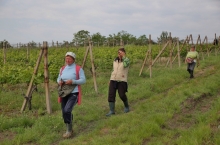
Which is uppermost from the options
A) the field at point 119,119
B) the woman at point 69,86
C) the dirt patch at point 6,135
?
the woman at point 69,86

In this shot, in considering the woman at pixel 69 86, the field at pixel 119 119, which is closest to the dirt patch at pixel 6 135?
the field at pixel 119 119

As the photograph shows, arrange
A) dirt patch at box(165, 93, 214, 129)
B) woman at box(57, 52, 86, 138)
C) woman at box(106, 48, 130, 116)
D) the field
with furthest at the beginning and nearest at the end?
woman at box(106, 48, 130, 116) < dirt patch at box(165, 93, 214, 129) < woman at box(57, 52, 86, 138) < the field

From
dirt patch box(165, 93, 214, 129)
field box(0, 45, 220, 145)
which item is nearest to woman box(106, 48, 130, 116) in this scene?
field box(0, 45, 220, 145)

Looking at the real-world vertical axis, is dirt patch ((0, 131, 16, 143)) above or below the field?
below

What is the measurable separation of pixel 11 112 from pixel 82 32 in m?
52.8

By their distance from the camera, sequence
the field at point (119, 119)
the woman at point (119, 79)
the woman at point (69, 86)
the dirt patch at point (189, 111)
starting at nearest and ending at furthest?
the field at point (119, 119) → the woman at point (69, 86) → the dirt patch at point (189, 111) → the woman at point (119, 79)

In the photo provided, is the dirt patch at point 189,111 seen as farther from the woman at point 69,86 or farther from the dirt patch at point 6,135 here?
the dirt patch at point 6,135

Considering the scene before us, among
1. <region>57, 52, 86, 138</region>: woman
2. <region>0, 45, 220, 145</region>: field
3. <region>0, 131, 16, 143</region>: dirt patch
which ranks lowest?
<region>0, 131, 16, 143</region>: dirt patch

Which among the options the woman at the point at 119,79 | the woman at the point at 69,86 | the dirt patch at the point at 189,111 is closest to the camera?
the woman at the point at 69,86

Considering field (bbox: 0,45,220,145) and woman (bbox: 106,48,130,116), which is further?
woman (bbox: 106,48,130,116)

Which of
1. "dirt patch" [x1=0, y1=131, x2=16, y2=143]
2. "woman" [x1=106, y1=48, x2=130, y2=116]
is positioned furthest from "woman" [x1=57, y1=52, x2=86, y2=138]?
"woman" [x1=106, y1=48, x2=130, y2=116]

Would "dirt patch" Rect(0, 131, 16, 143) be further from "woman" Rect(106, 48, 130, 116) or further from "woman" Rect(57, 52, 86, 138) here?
"woman" Rect(106, 48, 130, 116)

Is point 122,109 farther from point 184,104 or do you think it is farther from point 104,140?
point 104,140

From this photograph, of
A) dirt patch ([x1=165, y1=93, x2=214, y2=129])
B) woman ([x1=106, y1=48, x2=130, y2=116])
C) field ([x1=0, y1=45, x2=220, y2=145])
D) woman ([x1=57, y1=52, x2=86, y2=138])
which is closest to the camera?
field ([x1=0, y1=45, x2=220, y2=145])
